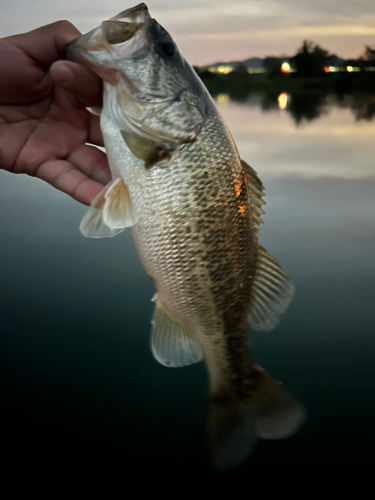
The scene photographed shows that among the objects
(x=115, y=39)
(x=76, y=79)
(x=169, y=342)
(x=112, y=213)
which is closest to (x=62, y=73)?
(x=76, y=79)

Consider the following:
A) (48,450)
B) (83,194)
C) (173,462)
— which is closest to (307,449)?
(173,462)

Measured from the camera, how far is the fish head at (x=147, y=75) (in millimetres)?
1208

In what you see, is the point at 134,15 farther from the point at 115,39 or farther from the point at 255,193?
the point at 255,193

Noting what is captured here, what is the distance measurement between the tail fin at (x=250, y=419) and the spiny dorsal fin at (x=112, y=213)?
0.82m

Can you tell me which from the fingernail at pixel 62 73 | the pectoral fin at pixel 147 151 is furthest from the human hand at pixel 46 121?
the pectoral fin at pixel 147 151

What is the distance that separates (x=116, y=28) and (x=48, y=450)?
475cm

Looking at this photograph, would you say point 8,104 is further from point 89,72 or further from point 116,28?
point 116,28

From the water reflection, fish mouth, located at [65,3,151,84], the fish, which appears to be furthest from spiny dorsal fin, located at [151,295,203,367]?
the water reflection

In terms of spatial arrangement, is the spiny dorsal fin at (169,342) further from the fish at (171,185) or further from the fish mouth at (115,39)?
the fish mouth at (115,39)

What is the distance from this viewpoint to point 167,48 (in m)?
1.27

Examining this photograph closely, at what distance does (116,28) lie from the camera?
1183mm

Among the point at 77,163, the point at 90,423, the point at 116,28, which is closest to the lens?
the point at 116,28

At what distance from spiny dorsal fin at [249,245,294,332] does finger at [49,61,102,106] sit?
2.89 ft

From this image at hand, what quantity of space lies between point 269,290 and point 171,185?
22.8 inches
